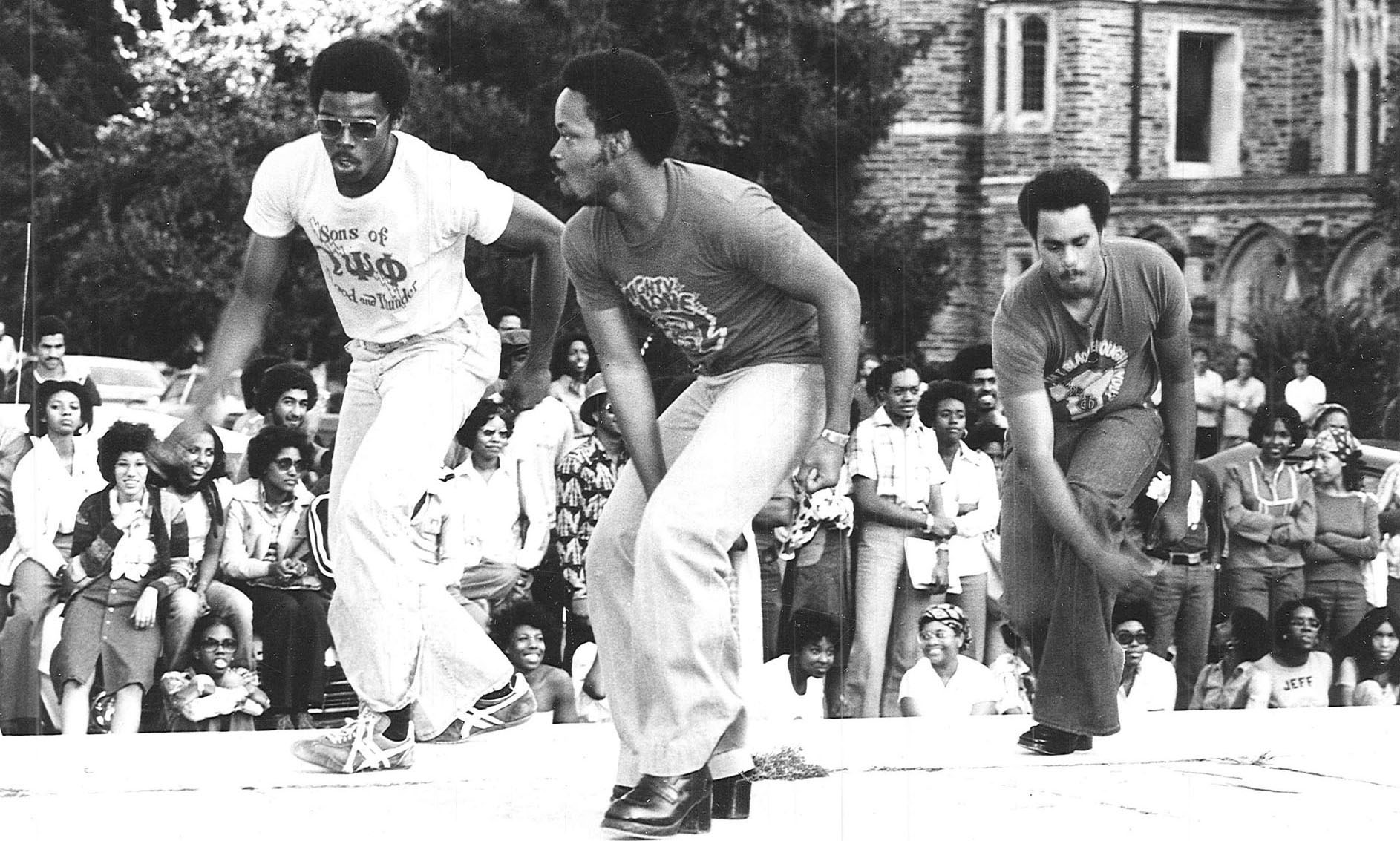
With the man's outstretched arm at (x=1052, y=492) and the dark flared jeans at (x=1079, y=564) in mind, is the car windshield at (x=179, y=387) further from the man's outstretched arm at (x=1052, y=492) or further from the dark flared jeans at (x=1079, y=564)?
the man's outstretched arm at (x=1052, y=492)

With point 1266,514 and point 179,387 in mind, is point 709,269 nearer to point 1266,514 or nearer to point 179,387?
point 1266,514

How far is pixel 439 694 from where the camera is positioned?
6.48 meters

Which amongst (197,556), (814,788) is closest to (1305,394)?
(197,556)

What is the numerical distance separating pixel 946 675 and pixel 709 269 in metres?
4.43

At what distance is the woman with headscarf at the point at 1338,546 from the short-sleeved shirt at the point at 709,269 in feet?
19.0

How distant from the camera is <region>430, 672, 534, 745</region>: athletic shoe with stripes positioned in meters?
6.70

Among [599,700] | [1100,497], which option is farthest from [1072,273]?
[599,700]

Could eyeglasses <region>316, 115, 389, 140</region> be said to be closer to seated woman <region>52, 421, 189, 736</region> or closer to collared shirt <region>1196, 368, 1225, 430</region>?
seated woman <region>52, 421, 189, 736</region>

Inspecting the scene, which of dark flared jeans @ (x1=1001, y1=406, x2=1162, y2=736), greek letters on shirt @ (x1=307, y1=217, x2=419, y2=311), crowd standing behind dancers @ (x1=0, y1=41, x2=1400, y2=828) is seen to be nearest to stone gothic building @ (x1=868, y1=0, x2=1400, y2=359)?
crowd standing behind dancers @ (x1=0, y1=41, x2=1400, y2=828)

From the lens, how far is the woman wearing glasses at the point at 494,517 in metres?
8.78

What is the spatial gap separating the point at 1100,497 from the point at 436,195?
205cm

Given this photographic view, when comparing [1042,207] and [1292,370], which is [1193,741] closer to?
[1042,207]

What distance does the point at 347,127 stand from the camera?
228 inches

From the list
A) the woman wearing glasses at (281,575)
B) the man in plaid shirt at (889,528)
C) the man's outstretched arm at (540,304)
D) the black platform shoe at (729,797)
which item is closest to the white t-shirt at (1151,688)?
the man in plaid shirt at (889,528)
